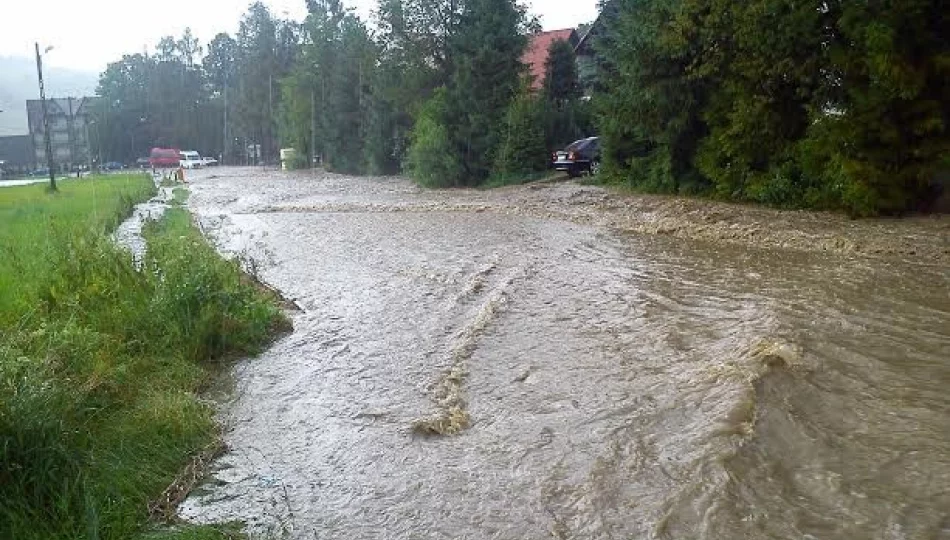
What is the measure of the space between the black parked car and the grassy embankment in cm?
1906

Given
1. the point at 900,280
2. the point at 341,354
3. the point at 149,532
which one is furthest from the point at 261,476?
the point at 900,280

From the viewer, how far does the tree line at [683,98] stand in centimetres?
1452

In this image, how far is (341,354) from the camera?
8438 millimetres

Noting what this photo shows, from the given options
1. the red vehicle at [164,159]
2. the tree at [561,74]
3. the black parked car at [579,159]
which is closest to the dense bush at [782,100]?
the black parked car at [579,159]

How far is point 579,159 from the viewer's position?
2836 cm

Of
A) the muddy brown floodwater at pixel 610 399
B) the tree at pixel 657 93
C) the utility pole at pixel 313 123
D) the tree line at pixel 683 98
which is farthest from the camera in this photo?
the utility pole at pixel 313 123

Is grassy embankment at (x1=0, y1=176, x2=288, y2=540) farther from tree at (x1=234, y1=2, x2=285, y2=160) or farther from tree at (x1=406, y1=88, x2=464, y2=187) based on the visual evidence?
tree at (x1=234, y1=2, x2=285, y2=160)

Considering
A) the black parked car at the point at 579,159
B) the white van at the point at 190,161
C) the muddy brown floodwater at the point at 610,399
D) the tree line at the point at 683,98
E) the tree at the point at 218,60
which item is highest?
the tree at the point at 218,60

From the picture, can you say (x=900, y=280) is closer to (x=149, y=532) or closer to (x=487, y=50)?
(x=149, y=532)

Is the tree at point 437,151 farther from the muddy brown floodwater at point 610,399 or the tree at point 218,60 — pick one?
the tree at point 218,60

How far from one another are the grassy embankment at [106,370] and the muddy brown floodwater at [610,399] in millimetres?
407

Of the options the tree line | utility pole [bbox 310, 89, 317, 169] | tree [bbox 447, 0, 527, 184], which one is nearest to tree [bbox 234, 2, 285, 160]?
utility pole [bbox 310, 89, 317, 169]

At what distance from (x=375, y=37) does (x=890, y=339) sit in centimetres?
3531

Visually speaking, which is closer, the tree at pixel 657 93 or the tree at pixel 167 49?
the tree at pixel 657 93
